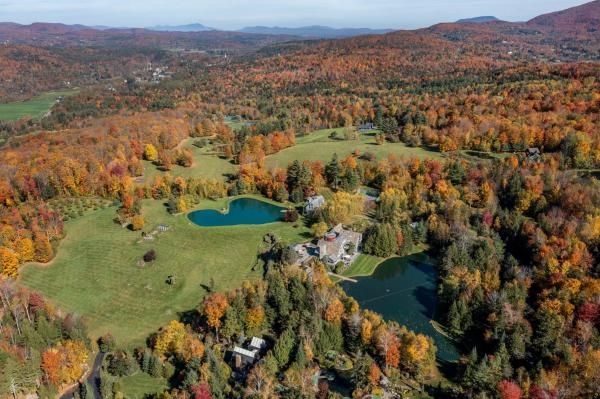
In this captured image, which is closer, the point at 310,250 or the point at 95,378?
the point at 95,378

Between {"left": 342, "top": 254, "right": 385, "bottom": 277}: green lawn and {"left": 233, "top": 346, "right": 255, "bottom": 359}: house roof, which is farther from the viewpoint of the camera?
{"left": 342, "top": 254, "right": 385, "bottom": 277}: green lawn

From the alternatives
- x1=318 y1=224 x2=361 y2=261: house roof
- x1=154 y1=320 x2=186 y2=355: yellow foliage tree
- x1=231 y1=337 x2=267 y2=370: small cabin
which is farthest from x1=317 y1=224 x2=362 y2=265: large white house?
x1=154 y1=320 x2=186 y2=355: yellow foliage tree

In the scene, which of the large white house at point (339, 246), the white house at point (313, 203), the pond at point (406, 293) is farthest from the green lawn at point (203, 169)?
the pond at point (406, 293)

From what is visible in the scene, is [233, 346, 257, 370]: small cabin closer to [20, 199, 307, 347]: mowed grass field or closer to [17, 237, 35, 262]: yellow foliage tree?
[20, 199, 307, 347]: mowed grass field

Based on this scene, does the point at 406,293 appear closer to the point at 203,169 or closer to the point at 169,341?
the point at 169,341

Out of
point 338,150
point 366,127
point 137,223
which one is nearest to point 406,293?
point 137,223

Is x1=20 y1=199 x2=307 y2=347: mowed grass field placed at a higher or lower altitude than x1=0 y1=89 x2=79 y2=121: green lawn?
lower
